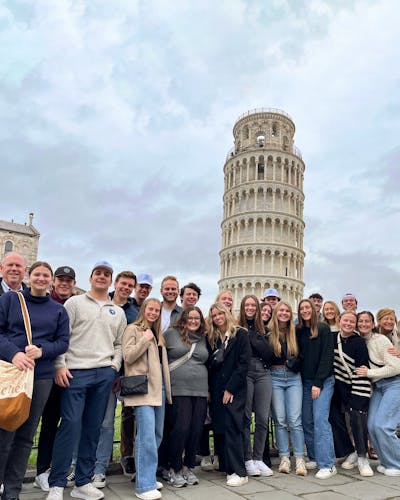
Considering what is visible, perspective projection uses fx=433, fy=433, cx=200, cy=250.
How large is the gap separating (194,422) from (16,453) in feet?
6.05

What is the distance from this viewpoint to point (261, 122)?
50406mm

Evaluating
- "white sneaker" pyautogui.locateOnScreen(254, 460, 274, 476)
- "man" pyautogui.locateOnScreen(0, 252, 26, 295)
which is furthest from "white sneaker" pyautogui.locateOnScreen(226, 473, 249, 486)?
"man" pyautogui.locateOnScreen(0, 252, 26, 295)

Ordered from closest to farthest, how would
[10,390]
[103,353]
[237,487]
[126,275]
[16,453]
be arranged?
[10,390], [16,453], [103,353], [237,487], [126,275]

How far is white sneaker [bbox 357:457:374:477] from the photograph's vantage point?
5.29m

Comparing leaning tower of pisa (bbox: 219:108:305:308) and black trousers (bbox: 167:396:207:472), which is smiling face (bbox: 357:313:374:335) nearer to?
black trousers (bbox: 167:396:207:472)

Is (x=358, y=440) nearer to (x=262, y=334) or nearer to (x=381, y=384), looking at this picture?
(x=381, y=384)

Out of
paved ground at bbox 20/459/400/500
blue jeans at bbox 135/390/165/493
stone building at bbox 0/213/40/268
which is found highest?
stone building at bbox 0/213/40/268

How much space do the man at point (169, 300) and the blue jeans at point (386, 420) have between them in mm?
2847

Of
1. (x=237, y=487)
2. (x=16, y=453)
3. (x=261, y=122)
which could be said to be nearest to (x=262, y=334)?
(x=237, y=487)

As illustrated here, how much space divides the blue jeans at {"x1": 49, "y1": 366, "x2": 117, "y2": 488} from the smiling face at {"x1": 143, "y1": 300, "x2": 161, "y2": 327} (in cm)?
63

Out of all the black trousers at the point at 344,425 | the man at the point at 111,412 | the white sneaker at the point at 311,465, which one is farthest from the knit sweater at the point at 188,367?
the black trousers at the point at 344,425

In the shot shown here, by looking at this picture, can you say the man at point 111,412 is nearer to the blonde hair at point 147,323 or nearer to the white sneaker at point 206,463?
the blonde hair at point 147,323

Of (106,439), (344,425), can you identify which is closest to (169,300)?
(106,439)

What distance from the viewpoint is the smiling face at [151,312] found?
4594 millimetres
